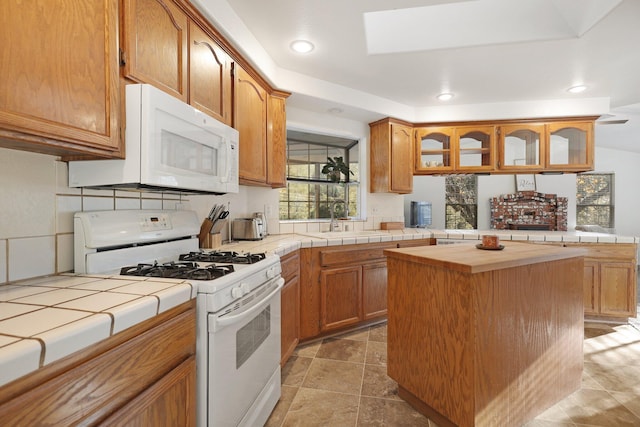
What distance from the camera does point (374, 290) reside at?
9.38ft

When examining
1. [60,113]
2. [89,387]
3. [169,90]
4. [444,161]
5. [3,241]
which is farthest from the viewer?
[444,161]

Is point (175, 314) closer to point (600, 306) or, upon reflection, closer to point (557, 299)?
point (557, 299)

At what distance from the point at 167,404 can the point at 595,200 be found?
9075 millimetres

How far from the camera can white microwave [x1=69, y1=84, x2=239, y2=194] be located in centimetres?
119

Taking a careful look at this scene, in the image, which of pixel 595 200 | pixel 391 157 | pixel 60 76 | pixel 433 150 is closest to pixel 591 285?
pixel 433 150

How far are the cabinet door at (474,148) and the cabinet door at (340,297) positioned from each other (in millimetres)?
1924

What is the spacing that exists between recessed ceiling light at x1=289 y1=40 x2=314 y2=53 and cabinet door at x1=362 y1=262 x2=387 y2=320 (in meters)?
1.84

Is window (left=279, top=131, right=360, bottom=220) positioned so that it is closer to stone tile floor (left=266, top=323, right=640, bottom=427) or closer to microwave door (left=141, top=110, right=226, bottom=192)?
stone tile floor (left=266, top=323, right=640, bottom=427)

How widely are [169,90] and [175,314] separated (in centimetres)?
103

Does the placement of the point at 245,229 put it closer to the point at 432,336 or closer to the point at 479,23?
the point at 432,336

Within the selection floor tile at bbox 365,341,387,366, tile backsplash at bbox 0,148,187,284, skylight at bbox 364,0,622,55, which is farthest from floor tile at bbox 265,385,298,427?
skylight at bbox 364,0,622,55

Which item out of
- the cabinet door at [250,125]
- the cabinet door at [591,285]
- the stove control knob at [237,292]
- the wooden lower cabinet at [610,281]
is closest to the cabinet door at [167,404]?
the stove control knob at [237,292]

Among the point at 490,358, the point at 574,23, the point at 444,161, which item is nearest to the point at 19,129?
the point at 490,358

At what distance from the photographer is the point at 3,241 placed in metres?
1.07
